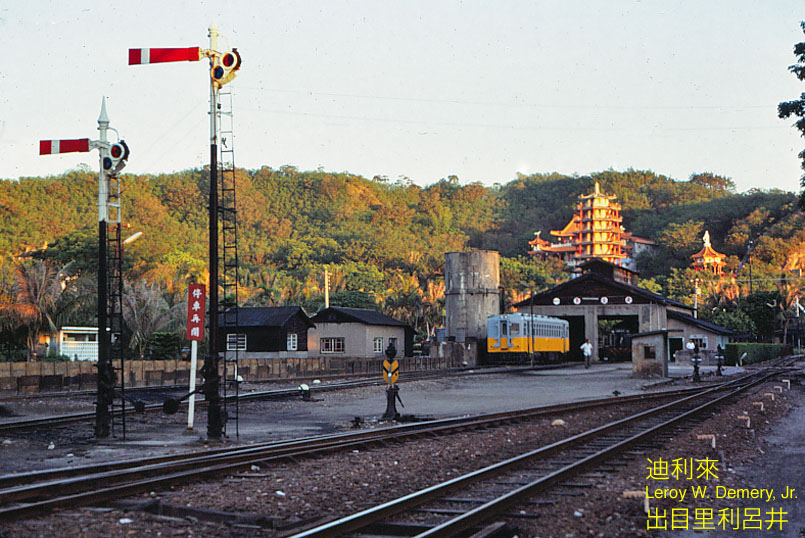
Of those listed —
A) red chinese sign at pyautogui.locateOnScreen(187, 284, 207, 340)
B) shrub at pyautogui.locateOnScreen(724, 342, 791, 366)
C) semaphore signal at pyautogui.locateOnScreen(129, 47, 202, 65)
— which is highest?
semaphore signal at pyautogui.locateOnScreen(129, 47, 202, 65)

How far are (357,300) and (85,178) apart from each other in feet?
170

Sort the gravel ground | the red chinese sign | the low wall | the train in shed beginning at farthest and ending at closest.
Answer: the train in shed < the low wall < the red chinese sign < the gravel ground

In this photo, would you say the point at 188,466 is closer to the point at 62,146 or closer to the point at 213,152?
the point at 213,152

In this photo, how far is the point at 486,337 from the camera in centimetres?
5722

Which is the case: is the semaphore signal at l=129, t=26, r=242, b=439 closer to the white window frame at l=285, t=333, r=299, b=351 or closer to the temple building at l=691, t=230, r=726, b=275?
the white window frame at l=285, t=333, r=299, b=351

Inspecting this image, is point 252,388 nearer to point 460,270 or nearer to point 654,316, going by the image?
point 460,270

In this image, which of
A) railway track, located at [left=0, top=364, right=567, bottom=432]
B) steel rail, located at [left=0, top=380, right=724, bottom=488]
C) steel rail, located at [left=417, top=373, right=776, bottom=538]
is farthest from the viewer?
railway track, located at [left=0, top=364, right=567, bottom=432]

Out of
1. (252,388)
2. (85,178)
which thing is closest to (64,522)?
(252,388)

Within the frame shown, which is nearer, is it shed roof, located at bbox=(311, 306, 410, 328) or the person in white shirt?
the person in white shirt

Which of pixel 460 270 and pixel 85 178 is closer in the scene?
pixel 460 270

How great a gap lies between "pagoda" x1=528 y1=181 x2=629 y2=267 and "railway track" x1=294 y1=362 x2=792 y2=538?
127 metres

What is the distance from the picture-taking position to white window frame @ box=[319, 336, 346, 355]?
55.4 m

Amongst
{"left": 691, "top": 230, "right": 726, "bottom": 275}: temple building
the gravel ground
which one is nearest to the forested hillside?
{"left": 691, "top": 230, "right": 726, "bottom": 275}: temple building

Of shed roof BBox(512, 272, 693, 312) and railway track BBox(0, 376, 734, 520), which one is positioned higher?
shed roof BBox(512, 272, 693, 312)
